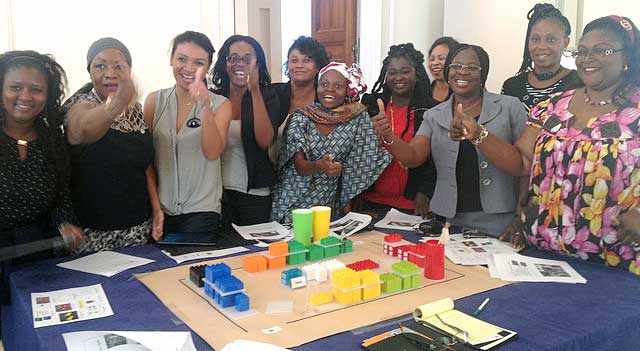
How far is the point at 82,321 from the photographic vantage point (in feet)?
4.77

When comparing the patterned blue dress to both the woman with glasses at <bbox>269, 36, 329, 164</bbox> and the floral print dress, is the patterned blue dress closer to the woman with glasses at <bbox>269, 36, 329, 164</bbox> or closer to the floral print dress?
the woman with glasses at <bbox>269, 36, 329, 164</bbox>

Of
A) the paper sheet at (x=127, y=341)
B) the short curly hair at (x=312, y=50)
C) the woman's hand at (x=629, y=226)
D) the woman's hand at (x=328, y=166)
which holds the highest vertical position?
the short curly hair at (x=312, y=50)

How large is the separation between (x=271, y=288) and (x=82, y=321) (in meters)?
0.52

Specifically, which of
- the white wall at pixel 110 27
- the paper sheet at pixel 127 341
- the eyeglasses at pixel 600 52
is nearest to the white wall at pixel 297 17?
the white wall at pixel 110 27

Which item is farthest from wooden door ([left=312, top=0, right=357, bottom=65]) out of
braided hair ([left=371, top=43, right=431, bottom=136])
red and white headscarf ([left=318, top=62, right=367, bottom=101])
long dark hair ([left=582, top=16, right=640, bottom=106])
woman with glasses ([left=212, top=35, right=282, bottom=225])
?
long dark hair ([left=582, top=16, right=640, bottom=106])

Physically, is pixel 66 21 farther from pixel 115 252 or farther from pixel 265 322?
pixel 265 322

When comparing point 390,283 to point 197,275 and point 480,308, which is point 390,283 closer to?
point 480,308

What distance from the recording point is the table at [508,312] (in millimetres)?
1379

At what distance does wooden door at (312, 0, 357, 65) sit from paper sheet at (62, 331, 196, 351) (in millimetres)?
3805

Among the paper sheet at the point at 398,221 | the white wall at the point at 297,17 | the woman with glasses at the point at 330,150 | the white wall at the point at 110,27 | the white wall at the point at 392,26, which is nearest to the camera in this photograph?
the paper sheet at the point at 398,221

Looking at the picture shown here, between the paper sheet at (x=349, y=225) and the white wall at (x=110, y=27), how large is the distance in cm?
208

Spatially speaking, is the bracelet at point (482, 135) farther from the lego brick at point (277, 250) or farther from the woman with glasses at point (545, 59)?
the lego brick at point (277, 250)

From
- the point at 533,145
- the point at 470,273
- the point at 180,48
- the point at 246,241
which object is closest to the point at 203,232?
the point at 246,241

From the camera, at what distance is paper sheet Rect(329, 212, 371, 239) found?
90.0 inches
